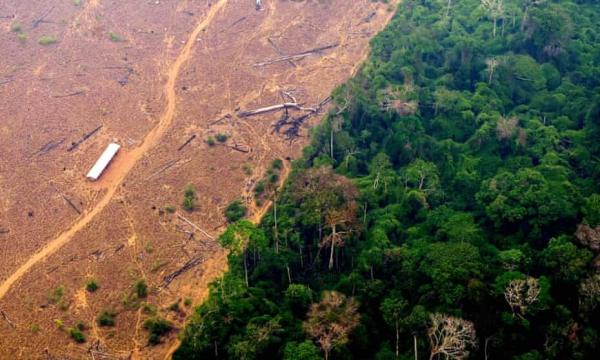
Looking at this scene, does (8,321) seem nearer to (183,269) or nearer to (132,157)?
(183,269)

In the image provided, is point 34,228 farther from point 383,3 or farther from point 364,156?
point 383,3

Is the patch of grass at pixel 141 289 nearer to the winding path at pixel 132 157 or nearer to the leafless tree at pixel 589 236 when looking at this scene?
the winding path at pixel 132 157

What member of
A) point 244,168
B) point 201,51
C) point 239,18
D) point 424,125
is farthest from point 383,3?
point 244,168

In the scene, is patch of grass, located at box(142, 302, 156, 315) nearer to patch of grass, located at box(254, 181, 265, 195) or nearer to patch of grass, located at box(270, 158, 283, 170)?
patch of grass, located at box(254, 181, 265, 195)

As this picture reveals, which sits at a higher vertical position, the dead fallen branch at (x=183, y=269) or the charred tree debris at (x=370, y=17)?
the charred tree debris at (x=370, y=17)

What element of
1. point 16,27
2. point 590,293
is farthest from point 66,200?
point 590,293

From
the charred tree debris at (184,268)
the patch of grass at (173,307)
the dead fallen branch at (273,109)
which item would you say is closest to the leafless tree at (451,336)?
the patch of grass at (173,307)

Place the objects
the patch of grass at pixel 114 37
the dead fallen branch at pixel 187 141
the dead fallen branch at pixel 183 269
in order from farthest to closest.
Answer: the patch of grass at pixel 114 37 < the dead fallen branch at pixel 187 141 < the dead fallen branch at pixel 183 269
